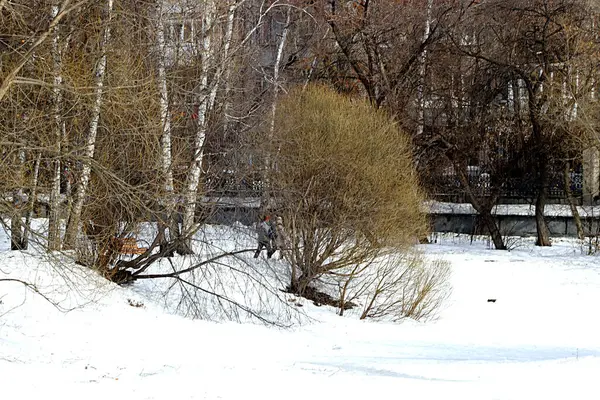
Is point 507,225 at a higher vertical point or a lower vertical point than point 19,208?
lower

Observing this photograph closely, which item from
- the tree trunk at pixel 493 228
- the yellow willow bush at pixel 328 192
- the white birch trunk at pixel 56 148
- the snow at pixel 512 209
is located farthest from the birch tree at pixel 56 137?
the snow at pixel 512 209

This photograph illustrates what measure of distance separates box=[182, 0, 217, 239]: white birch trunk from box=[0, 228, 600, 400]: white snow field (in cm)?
184

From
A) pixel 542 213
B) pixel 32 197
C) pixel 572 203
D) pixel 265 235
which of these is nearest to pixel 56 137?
pixel 32 197

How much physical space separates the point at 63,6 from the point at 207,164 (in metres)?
6.64

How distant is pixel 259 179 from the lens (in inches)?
768

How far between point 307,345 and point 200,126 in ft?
15.7

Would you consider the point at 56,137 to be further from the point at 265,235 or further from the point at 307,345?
the point at 265,235

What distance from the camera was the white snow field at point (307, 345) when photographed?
10.0 meters

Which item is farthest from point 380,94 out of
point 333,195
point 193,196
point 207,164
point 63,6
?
point 63,6

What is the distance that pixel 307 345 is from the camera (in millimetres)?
16250

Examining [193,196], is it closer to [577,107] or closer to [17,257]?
[17,257]

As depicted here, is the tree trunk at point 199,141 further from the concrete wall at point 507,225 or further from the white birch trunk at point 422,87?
the concrete wall at point 507,225

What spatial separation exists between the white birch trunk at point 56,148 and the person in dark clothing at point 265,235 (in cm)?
506

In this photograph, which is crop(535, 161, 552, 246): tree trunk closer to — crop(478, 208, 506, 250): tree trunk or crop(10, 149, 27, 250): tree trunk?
crop(478, 208, 506, 250): tree trunk
